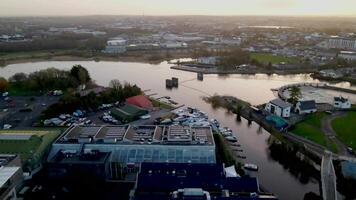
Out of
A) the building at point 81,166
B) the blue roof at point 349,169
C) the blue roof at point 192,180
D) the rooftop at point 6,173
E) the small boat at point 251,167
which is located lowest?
the small boat at point 251,167

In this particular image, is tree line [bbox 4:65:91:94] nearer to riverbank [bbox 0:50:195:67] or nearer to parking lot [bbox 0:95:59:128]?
parking lot [bbox 0:95:59:128]

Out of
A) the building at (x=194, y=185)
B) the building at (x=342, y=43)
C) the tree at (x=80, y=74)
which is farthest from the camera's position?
the building at (x=342, y=43)

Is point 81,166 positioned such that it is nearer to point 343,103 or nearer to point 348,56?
point 343,103

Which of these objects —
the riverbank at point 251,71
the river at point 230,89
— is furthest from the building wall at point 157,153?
the riverbank at point 251,71

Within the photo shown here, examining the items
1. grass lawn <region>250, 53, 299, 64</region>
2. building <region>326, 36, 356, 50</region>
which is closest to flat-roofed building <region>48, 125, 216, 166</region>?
grass lawn <region>250, 53, 299, 64</region>

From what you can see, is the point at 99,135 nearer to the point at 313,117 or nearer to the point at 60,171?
the point at 60,171

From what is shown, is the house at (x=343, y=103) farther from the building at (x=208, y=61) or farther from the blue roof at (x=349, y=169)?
the building at (x=208, y=61)
